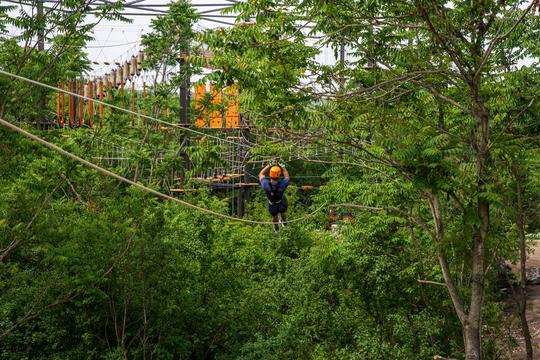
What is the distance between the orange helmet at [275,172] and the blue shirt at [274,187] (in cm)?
30

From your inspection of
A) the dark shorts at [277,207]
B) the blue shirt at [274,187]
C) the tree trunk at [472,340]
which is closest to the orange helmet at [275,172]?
the blue shirt at [274,187]

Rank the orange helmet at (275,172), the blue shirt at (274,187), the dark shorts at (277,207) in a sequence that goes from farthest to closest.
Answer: the dark shorts at (277,207)
the blue shirt at (274,187)
the orange helmet at (275,172)

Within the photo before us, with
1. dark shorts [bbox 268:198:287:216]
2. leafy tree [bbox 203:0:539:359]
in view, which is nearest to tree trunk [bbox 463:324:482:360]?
leafy tree [bbox 203:0:539:359]

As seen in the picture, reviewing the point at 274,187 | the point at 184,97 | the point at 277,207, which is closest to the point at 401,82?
the point at 274,187

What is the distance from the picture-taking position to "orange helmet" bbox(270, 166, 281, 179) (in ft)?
38.8

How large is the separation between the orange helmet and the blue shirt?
0.30m

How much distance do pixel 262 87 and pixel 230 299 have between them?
700 centimetres

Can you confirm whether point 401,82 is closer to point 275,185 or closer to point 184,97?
point 275,185

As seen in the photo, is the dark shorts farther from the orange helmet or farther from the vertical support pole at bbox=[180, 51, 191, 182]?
the vertical support pole at bbox=[180, 51, 191, 182]

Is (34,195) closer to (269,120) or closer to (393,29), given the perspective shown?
(269,120)

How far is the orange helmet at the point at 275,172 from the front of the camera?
11.8m

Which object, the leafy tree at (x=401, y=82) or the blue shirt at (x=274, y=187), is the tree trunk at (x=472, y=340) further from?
the blue shirt at (x=274, y=187)

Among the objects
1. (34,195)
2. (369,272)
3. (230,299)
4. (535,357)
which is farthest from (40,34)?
(535,357)

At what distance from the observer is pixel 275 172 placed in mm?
11938
